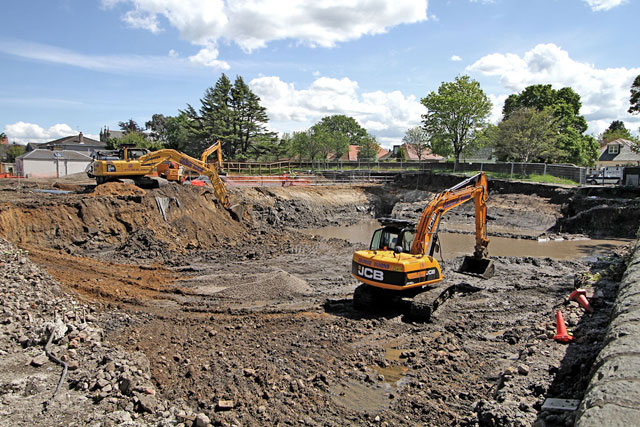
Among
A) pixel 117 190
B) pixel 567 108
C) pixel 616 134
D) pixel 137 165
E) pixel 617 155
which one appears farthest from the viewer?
pixel 616 134

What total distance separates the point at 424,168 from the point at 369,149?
28295 mm

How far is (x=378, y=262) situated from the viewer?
10078 millimetres

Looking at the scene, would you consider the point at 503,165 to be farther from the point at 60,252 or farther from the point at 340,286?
the point at 60,252

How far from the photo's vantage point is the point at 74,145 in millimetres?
68125

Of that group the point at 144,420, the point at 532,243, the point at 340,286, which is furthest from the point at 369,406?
the point at 532,243

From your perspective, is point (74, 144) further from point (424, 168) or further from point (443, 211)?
point (443, 211)

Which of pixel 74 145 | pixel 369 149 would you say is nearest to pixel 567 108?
pixel 369 149

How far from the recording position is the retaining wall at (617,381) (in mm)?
3850

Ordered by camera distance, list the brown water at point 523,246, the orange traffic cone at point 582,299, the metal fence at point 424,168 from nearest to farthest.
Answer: the orange traffic cone at point 582,299 < the brown water at point 523,246 < the metal fence at point 424,168

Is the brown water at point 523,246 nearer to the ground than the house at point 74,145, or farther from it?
nearer to the ground

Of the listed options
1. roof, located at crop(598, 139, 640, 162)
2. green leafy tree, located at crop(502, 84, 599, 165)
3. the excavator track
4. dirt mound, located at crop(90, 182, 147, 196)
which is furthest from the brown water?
roof, located at crop(598, 139, 640, 162)

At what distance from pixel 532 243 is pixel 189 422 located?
2165 centimetres

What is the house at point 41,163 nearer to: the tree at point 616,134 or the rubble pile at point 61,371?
the rubble pile at point 61,371

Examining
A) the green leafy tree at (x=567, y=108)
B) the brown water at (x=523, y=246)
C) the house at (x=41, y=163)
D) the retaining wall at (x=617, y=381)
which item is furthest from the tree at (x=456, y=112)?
the retaining wall at (x=617, y=381)
